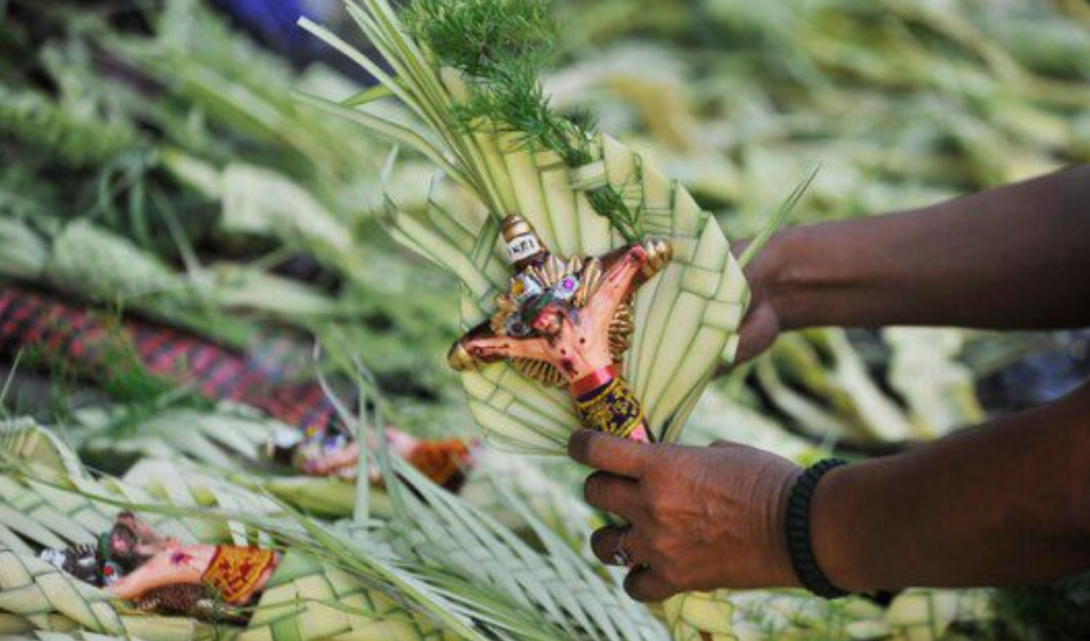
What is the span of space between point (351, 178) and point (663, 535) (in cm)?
138

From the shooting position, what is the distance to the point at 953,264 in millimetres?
1175

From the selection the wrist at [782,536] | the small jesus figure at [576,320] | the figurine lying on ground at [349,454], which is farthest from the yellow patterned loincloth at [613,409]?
the figurine lying on ground at [349,454]

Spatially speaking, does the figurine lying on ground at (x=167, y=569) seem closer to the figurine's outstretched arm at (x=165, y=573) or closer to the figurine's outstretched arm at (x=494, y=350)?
the figurine's outstretched arm at (x=165, y=573)

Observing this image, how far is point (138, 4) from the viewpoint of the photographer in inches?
87.2

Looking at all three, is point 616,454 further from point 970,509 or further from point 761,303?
point 761,303

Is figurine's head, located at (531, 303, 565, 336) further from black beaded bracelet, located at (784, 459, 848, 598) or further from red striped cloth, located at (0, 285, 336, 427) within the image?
red striped cloth, located at (0, 285, 336, 427)

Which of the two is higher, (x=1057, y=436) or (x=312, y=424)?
(x=1057, y=436)

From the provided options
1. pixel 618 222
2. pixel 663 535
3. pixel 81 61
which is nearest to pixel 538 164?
pixel 618 222

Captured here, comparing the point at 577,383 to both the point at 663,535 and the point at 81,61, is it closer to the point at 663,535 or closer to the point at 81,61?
the point at 663,535

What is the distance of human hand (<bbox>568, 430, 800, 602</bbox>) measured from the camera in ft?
2.85

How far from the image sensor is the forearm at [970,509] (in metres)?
0.75

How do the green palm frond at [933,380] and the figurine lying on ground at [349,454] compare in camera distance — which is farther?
the green palm frond at [933,380]

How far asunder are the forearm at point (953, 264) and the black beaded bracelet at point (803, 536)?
364 mm

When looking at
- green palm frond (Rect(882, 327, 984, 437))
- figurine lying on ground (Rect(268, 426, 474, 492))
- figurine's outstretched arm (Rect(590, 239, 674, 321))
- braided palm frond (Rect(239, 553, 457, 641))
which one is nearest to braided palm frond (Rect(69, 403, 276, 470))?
figurine lying on ground (Rect(268, 426, 474, 492))
